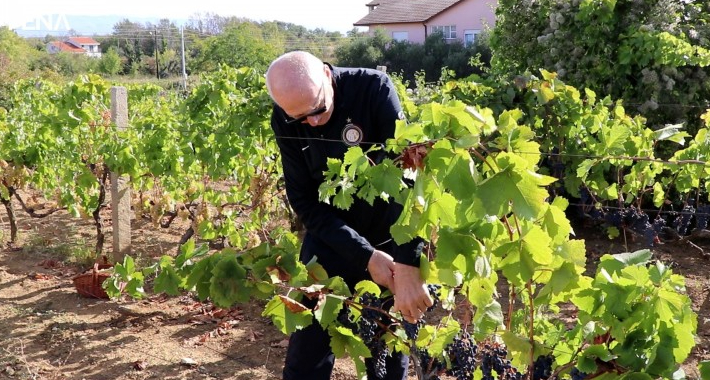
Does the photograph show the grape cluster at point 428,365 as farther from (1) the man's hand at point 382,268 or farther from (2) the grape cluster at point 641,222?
(2) the grape cluster at point 641,222

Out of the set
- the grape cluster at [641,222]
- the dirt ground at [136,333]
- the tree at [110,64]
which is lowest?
the tree at [110,64]

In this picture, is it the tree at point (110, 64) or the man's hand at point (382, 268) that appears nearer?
the man's hand at point (382, 268)

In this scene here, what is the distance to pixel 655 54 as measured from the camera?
6406mm

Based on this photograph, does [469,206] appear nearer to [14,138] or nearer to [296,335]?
[296,335]

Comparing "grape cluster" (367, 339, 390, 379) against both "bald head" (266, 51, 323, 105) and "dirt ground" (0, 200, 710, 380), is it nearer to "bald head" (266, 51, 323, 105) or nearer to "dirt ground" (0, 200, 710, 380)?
"bald head" (266, 51, 323, 105)

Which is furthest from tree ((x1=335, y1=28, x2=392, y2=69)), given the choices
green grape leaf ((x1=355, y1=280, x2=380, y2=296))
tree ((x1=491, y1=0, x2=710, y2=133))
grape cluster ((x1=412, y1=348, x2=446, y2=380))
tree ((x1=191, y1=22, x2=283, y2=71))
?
green grape leaf ((x1=355, y1=280, x2=380, y2=296))

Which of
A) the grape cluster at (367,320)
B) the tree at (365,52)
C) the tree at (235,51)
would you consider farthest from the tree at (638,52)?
the tree at (235,51)

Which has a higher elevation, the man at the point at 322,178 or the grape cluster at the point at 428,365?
the man at the point at 322,178

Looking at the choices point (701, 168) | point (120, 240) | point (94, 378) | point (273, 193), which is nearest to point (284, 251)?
point (94, 378)

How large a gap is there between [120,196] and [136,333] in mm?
1475

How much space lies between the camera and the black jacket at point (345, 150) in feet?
8.07

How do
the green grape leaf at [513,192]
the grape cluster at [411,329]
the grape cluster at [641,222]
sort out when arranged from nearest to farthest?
the green grape leaf at [513,192]
the grape cluster at [411,329]
the grape cluster at [641,222]

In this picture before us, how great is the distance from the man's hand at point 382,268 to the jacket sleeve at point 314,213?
0.06 ft

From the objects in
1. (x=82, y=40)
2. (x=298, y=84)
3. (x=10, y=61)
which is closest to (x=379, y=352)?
(x=298, y=84)
